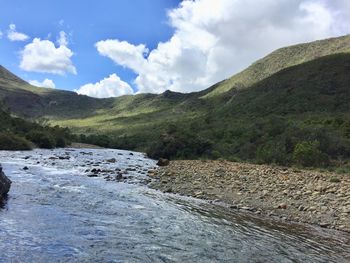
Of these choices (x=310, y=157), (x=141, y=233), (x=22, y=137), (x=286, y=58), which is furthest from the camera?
(x=286, y=58)

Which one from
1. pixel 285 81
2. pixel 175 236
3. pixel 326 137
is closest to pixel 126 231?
pixel 175 236

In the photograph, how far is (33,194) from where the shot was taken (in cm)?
2083

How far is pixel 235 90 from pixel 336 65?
57239 mm

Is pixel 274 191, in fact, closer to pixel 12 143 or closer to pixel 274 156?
pixel 274 156

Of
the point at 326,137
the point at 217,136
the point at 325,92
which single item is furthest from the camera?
the point at 325,92

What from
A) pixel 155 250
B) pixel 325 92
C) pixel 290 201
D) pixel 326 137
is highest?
pixel 325 92

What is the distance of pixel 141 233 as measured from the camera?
14789 millimetres

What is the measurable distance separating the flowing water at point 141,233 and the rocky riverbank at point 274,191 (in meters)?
1.61

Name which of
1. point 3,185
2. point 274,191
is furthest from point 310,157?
point 3,185

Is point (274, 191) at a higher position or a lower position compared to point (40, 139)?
lower

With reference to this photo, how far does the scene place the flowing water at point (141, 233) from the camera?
39.9 ft

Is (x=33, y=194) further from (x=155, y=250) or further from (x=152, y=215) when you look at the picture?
(x=155, y=250)

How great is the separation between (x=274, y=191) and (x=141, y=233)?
12.1 meters

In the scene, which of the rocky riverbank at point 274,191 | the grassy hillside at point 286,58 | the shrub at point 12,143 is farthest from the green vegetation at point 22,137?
the grassy hillside at point 286,58
